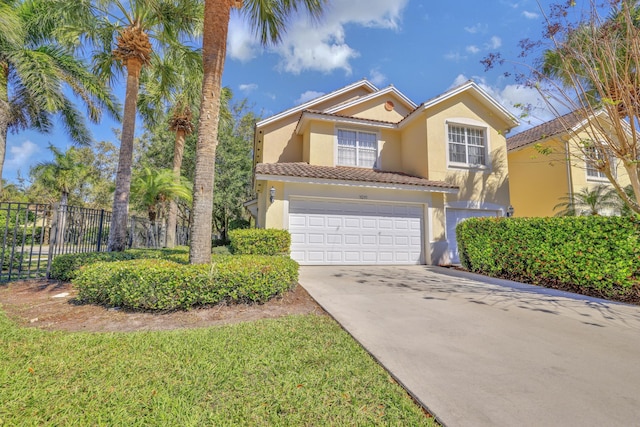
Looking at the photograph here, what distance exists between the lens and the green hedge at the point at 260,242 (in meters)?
9.70

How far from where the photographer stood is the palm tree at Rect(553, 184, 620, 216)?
12.5 meters

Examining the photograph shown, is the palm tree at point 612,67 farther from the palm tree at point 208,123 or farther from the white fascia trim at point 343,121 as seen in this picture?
the palm tree at point 208,123

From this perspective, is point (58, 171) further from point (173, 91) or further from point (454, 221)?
point (454, 221)

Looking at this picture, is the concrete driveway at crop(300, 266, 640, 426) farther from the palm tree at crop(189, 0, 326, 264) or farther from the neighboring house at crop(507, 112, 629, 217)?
the neighboring house at crop(507, 112, 629, 217)

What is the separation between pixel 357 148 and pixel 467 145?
4983 millimetres

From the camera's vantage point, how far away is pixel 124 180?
9.17 meters

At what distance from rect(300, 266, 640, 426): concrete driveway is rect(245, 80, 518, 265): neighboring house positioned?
4584 millimetres

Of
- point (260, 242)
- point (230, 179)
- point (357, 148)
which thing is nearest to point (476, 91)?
→ point (357, 148)

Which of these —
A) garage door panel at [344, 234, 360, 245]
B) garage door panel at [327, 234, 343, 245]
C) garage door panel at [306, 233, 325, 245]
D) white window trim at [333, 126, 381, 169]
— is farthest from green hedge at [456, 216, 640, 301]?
white window trim at [333, 126, 381, 169]

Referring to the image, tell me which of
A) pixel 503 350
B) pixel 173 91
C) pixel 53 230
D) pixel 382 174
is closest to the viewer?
pixel 503 350

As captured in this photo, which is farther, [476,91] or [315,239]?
[476,91]

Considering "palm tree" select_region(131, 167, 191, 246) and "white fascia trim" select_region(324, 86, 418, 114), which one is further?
"palm tree" select_region(131, 167, 191, 246)

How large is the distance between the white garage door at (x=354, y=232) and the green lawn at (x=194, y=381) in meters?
6.98

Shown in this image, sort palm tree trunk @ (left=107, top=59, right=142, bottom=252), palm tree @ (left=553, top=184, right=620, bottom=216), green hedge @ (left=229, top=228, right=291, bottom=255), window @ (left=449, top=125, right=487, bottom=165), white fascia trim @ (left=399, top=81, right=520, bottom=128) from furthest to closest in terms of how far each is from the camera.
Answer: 1. window @ (left=449, top=125, right=487, bottom=165)
2. white fascia trim @ (left=399, top=81, right=520, bottom=128)
3. palm tree @ (left=553, top=184, right=620, bottom=216)
4. green hedge @ (left=229, top=228, right=291, bottom=255)
5. palm tree trunk @ (left=107, top=59, right=142, bottom=252)
